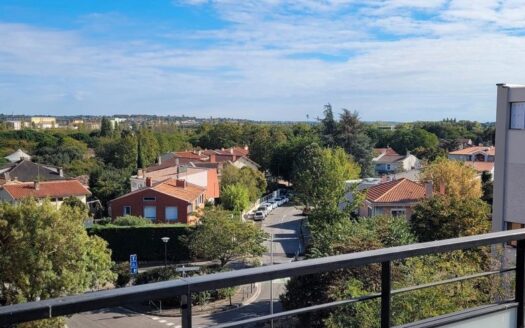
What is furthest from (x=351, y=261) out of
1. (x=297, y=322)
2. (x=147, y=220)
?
(x=147, y=220)

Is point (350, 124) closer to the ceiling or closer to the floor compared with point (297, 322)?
closer to the ceiling

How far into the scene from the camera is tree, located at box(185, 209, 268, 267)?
76.5ft

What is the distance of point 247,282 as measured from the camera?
1753mm

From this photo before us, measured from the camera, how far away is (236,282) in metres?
1.74

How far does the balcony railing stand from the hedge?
84.8ft

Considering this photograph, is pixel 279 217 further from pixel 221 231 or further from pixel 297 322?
pixel 297 322

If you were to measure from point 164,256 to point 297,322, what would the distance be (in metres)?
21.4

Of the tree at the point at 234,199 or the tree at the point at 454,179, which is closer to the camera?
the tree at the point at 454,179

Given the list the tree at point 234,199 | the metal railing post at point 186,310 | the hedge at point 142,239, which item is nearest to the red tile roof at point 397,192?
the tree at point 234,199

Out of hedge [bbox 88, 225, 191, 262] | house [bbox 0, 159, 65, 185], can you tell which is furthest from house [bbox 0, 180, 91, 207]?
house [bbox 0, 159, 65, 185]

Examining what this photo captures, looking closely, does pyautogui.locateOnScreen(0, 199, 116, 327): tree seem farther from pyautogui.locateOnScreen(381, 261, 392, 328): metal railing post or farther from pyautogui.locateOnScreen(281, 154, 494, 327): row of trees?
pyautogui.locateOnScreen(381, 261, 392, 328): metal railing post

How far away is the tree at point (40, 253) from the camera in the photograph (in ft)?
47.5

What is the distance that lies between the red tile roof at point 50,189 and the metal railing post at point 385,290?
3505 cm

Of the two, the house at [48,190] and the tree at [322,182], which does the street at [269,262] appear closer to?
the tree at [322,182]
